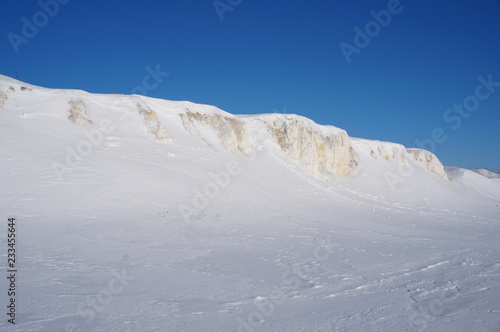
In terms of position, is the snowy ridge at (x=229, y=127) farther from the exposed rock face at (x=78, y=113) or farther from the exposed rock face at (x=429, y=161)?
the exposed rock face at (x=429, y=161)

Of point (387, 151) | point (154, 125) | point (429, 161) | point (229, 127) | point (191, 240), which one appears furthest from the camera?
point (429, 161)

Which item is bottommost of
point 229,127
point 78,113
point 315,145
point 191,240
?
point 191,240

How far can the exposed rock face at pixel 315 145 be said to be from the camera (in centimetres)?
3897

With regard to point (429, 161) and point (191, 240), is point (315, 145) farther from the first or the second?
point (191, 240)

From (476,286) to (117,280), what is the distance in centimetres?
773

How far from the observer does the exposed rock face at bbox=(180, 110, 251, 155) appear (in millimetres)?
32625

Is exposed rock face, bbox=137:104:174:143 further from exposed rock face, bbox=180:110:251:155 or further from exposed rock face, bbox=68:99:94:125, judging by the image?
exposed rock face, bbox=68:99:94:125

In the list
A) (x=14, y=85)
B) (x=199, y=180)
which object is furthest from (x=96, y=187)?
(x=14, y=85)

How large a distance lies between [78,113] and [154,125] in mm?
5497

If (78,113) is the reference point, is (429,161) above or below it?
above

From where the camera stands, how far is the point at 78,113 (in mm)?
25047

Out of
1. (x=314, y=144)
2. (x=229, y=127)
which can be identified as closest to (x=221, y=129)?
(x=229, y=127)

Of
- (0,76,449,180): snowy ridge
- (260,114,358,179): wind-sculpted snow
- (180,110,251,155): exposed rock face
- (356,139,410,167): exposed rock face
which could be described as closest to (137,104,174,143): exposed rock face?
(0,76,449,180): snowy ridge

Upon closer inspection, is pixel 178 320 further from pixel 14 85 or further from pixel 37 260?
pixel 14 85
